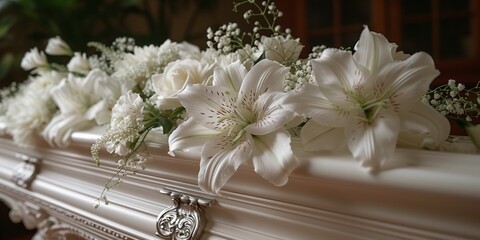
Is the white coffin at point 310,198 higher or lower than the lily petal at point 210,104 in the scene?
lower

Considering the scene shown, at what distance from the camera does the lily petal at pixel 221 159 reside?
0.44 meters

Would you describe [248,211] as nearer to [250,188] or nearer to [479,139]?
[250,188]

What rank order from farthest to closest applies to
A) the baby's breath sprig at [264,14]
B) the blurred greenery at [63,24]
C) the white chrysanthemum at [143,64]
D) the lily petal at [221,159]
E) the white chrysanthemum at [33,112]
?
the blurred greenery at [63,24] < the white chrysanthemum at [33,112] < the white chrysanthemum at [143,64] < the baby's breath sprig at [264,14] < the lily petal at [221,159]

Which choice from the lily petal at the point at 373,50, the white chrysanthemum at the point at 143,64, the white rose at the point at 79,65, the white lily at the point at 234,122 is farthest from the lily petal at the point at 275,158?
the white rose at the point at 79,65

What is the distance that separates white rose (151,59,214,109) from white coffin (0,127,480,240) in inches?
2.4

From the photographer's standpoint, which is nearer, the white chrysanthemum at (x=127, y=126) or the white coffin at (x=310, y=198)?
the white coffin at (x=310, y=198)

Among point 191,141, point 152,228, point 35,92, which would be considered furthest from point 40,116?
point 191,141

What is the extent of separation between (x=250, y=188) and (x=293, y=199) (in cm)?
6

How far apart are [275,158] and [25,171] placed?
800 millimetres

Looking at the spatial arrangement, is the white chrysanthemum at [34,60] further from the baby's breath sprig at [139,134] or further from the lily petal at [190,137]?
the lily petal at [190,137]

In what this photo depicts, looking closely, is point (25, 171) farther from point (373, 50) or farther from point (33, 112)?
point (373, 50)

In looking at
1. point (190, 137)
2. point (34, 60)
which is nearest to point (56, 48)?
point (34, 60)

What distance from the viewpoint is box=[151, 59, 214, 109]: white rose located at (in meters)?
0.56

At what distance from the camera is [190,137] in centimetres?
48
